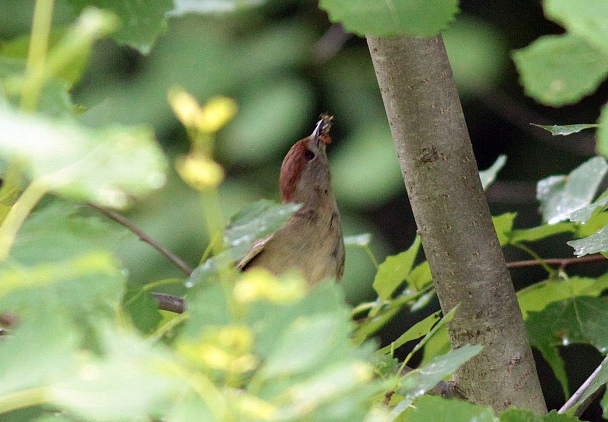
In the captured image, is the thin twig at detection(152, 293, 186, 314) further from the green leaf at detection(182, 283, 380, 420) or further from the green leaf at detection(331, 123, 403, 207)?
the green leaf at detection(331, 123, 403, 207)

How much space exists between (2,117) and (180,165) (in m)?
0.11

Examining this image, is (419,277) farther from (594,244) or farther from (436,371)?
(436,371)

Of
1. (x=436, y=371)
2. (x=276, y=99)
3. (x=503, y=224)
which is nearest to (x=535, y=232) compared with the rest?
(x=503, y=224)

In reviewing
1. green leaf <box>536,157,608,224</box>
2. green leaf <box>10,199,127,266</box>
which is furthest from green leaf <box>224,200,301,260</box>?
green leaf <box>536,157,608,224</box>

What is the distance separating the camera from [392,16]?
675 mm

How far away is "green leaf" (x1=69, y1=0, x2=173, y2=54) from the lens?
781 millimetres

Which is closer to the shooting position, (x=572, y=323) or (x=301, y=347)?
(x=301, y=347)

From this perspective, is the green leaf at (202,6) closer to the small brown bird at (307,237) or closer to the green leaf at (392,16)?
the green leaf at (392,16)

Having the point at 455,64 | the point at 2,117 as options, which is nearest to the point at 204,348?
the point at 2,117

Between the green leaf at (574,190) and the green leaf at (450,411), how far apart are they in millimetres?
885

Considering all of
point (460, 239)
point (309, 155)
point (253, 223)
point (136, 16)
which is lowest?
point (309, 155)

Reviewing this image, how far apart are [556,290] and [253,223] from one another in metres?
0.80

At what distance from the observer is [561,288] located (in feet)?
4.47

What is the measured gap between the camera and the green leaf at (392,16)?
668 millimetres
